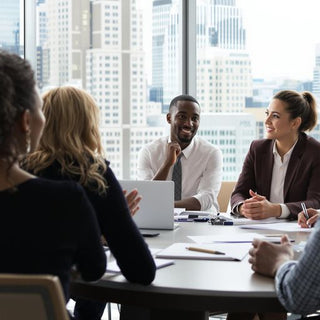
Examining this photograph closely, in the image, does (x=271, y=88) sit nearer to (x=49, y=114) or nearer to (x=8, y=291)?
(x=49, y=114)

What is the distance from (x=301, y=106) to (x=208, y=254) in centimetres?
198

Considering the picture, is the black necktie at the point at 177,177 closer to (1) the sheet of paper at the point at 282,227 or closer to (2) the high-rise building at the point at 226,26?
(1) the sheet of paper at the point at 282,227

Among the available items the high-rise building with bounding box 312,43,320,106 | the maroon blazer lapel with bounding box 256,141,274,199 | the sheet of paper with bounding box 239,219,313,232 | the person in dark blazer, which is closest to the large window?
the high-rise building with bounding box 312,43,320,106

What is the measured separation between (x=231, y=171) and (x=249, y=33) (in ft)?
4.08

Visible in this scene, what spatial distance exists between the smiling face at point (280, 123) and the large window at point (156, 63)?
168 centimetres

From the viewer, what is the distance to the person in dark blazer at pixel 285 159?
411 cm

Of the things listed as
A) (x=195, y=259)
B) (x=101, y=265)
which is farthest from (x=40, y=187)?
(x=195, y=259)

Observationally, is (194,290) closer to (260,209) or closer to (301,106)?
(260,209)

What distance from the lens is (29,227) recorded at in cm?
178

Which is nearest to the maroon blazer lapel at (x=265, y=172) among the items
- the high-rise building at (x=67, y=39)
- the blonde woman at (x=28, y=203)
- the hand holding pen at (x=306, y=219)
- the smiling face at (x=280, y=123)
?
the smiling face at (x=280, y=123)

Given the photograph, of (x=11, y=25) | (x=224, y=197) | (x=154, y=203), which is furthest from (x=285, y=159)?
(x=11, y=25)

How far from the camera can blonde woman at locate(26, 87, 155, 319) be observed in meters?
2.16

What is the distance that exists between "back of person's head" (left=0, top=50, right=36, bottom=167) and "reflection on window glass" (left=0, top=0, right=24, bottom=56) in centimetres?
420

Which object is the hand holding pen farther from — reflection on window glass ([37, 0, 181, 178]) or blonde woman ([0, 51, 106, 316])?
reflection on window glass ([37, 0, 181, 178])
